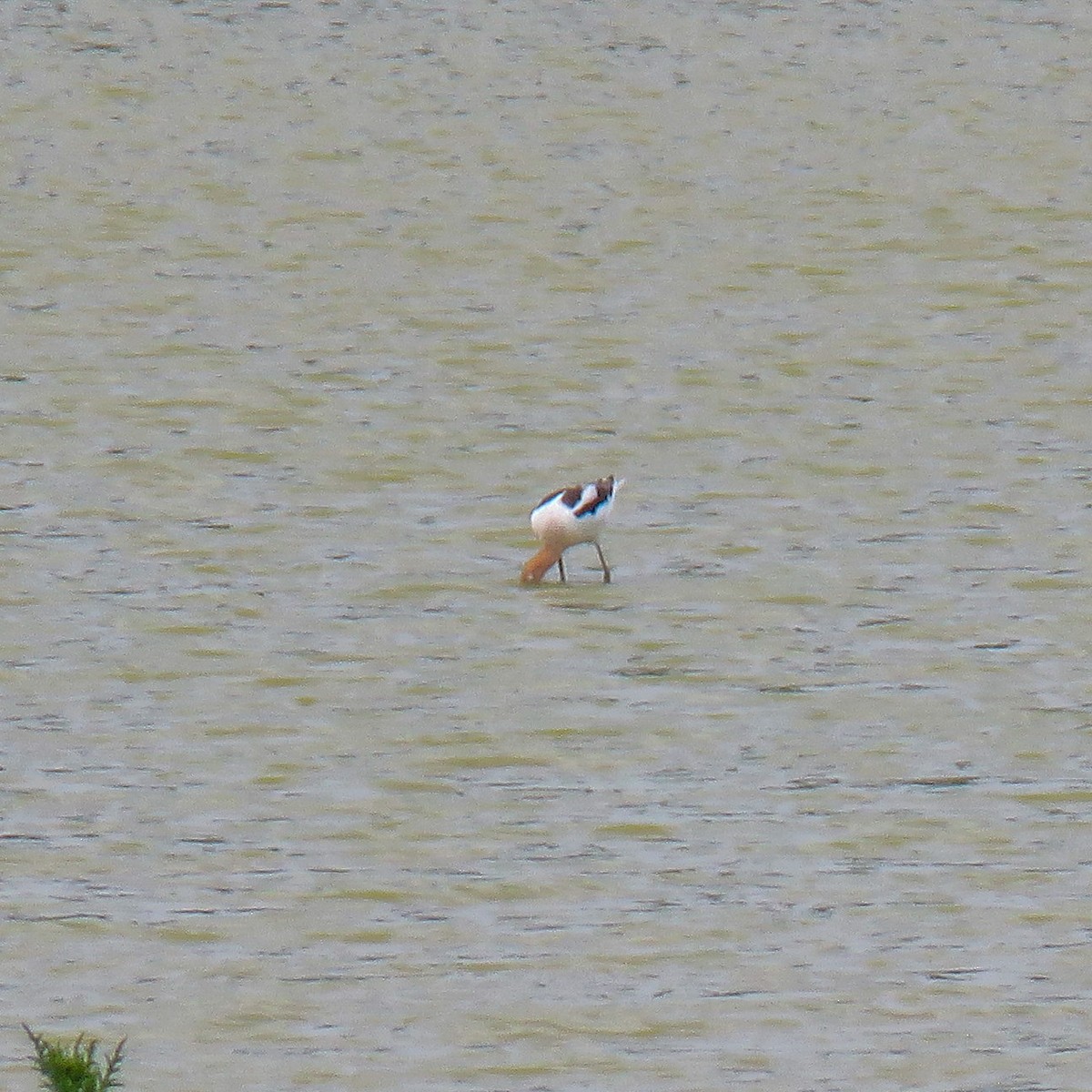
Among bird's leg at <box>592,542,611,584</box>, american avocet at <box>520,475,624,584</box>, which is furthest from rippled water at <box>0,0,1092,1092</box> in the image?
american avocet at <box>520,475,624,584</box>

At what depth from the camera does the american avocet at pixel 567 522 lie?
14820 mm

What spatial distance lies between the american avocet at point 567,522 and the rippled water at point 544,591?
0.20 metres

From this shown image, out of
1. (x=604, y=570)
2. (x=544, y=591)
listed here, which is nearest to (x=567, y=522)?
(x=544, y=591)

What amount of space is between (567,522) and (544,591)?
45cm

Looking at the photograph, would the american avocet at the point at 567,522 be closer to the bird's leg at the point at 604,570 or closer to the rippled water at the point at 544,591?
the bird's leg at the point at 604,570

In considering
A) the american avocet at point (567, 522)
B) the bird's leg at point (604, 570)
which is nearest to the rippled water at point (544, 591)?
the bird's leg at point (604, 570)

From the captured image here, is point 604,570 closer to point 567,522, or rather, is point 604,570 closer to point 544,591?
point 544,591

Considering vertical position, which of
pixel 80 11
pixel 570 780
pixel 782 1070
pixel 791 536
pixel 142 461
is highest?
pixel 80 11

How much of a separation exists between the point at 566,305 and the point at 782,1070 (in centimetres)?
1396

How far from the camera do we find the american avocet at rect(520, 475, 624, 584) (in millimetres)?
14820

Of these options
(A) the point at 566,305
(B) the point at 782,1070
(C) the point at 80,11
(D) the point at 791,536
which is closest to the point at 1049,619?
(D) the point at 791,536

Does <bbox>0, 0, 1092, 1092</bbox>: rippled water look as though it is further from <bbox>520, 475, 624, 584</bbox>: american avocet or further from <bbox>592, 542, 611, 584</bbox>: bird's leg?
<bbox>520, 475, 624, 584</bbox>: american avocet

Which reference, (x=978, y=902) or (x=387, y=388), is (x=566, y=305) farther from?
(x=978, y=902)

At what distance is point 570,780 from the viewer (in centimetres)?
1162
